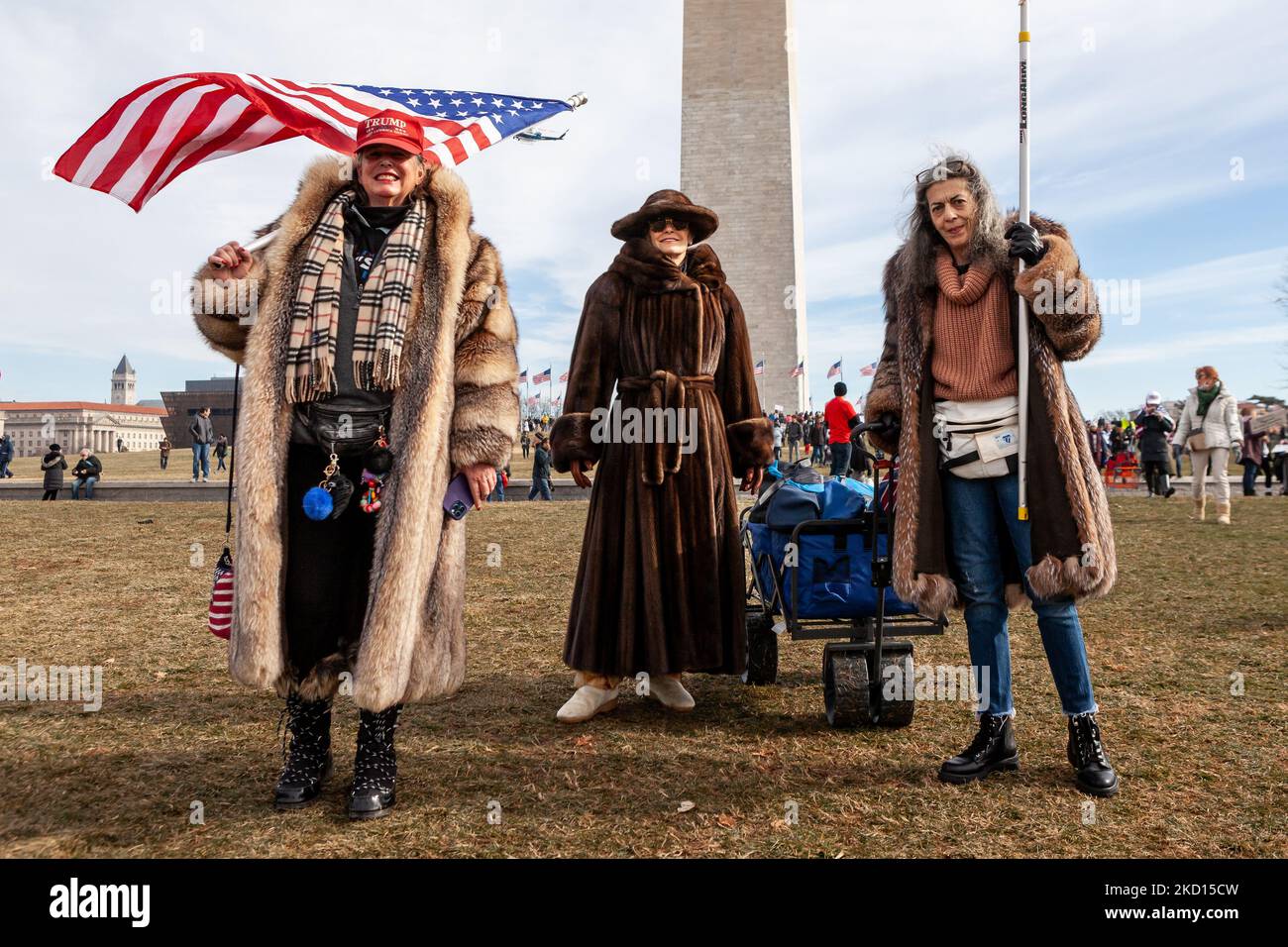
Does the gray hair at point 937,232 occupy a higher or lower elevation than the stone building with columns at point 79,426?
lower

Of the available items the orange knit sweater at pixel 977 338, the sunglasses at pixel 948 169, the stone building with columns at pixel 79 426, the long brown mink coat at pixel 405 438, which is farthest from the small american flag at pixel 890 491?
the stone building with columns at pixel 79 426

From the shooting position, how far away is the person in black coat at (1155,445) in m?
14.3

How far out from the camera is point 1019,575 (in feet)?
10.8

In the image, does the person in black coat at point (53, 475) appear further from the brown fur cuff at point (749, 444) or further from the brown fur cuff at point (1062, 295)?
the brown fur cuff at point (1062, 295)

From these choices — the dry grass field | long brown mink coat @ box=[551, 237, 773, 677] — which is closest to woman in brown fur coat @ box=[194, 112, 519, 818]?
the dry grass field

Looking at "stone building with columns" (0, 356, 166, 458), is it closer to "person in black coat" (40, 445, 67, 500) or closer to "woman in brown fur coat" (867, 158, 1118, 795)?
"person in black coat" (40, 445, 67, 500)

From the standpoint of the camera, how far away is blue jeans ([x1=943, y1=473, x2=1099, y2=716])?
3.17 meters

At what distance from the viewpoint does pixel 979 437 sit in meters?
3.20

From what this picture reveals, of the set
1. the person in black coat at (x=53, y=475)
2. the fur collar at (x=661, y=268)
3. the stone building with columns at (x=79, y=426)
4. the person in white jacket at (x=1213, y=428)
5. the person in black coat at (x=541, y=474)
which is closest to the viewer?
the fur collar at (x=661, y=268)

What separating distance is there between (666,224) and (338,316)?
173cm

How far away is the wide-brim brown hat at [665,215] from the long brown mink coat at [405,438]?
3.78 feet
